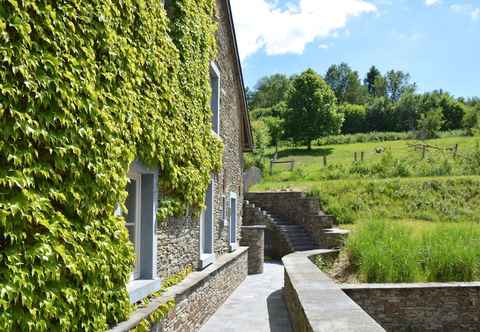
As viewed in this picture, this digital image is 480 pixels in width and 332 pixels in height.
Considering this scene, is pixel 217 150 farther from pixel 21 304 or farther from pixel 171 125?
pixel 21 304

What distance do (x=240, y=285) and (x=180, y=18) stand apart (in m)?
7.64

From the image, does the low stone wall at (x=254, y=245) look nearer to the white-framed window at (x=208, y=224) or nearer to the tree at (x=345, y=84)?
the white-framed window at (x=208, y=224)

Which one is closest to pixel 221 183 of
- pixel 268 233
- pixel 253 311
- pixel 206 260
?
pixel 206 260

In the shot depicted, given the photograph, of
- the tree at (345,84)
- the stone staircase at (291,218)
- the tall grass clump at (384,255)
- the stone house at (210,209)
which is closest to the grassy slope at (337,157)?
the stone staircase at (291,218)

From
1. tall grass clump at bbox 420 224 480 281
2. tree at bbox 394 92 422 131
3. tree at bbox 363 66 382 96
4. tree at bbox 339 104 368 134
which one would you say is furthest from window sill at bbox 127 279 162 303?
tree at bbox 363 66 382 96

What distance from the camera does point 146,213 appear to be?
19.0 feet

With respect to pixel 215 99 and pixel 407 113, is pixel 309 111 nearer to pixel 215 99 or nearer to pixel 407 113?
pixel 407 113

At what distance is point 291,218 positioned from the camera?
1975 centimetres

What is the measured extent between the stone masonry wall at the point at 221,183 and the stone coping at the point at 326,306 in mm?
1880

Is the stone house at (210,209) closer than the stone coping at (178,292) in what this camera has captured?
No

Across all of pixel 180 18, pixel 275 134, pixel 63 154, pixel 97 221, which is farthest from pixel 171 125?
pixel 275 134

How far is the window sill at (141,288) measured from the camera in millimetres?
4934

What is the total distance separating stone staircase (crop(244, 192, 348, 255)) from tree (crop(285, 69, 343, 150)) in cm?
2503

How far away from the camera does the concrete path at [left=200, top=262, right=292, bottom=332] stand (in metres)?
7.49
